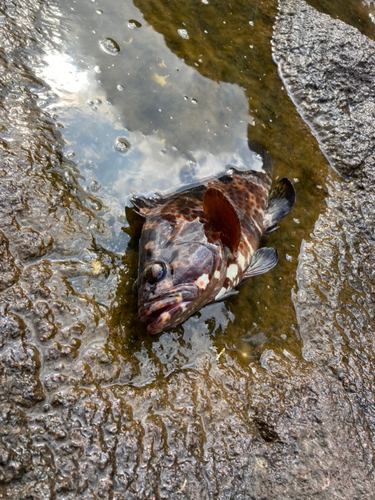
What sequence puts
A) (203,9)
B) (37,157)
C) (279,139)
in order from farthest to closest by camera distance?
1. (203,9)
2. (279,139)
3. (37,157)

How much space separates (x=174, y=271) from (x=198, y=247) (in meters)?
0.31

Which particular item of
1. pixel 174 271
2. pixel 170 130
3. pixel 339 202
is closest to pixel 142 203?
pixel 174 271

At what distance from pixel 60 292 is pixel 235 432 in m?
1.56

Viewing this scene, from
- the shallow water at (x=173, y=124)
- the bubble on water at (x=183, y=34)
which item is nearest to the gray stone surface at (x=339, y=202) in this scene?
the shallow water at (x=173, y=124)

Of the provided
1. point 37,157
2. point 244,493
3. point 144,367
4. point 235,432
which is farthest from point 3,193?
point 244,493

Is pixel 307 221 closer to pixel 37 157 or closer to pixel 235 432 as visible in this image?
pixel 235 432

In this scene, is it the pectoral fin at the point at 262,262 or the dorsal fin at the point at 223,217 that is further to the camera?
the pectoral fin at the point at 262,262

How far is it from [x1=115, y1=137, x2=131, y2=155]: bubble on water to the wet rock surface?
516mm

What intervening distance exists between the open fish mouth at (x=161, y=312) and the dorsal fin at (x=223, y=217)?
28.2 inches

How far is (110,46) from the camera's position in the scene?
4.17 m

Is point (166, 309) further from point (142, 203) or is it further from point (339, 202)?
point (339, 202)

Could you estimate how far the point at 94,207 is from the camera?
3.36 metres

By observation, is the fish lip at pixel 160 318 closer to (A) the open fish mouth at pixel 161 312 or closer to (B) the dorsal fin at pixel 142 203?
(A) the open fish mouth at pixel 161 312

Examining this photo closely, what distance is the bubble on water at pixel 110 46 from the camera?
4.14 m
